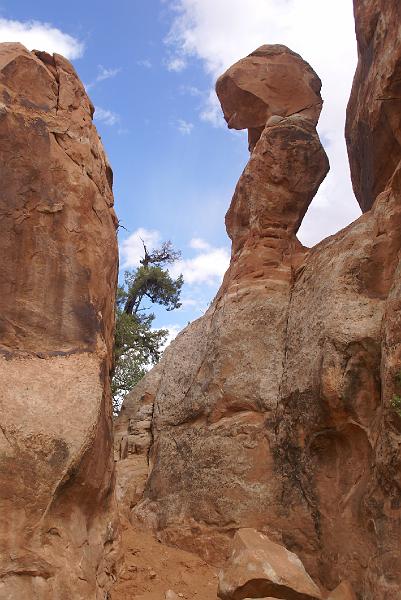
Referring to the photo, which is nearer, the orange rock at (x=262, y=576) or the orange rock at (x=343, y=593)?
the orange rock at (x=262, y=576)

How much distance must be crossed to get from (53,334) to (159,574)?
11.5 feet

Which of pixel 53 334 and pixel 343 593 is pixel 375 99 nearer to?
pixel 53 334

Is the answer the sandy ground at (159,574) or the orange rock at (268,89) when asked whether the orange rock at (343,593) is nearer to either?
the sandy ground at (159,574)

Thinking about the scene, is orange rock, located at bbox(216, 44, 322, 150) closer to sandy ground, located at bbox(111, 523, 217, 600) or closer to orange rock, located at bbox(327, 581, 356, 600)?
sandy ground, located at bbox(111, 523, 217, 600)

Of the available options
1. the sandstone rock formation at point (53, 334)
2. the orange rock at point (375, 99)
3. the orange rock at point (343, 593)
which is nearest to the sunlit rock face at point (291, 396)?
the orange rock at point (343, 593)


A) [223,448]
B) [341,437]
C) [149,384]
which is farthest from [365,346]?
[149,384]

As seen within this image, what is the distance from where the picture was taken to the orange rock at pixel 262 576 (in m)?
7.30

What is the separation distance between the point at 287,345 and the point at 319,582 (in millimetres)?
3635

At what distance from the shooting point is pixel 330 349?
343 inches

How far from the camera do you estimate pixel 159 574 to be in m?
8.52

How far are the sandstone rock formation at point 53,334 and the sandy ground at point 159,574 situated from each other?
0.53m

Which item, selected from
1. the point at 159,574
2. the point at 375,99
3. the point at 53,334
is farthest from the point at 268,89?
A: the point at 159,574

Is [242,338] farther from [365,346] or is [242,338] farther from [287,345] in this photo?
[365,346]

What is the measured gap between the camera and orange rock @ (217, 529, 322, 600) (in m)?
7.30
